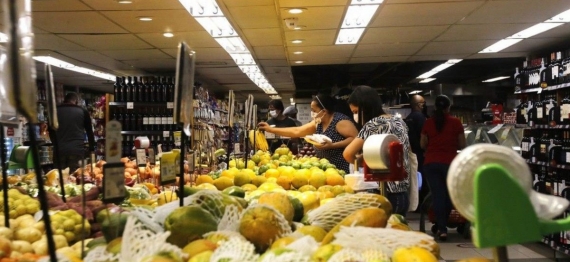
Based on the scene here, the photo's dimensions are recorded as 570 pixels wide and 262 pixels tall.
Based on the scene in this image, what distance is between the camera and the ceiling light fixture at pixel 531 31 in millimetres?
6402

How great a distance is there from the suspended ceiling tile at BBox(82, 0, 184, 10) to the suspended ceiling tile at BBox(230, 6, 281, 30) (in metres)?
0.62

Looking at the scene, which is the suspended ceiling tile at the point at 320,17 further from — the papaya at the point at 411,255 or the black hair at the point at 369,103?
the papaya at the point at 411,255

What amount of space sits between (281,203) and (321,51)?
717 cm

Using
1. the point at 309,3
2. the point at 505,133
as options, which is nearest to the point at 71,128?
the point at 309,3

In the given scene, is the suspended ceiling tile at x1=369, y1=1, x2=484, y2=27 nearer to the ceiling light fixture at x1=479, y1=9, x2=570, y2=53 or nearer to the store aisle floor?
the ceiling light fixture at x1=479, y1=9, x2=570, y2=53

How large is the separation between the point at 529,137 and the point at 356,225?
7.00m

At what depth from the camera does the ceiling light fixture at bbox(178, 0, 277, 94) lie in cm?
569

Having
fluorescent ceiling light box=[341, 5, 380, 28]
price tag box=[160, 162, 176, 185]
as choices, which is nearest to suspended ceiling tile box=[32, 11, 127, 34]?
fluorescent ceiling light box=[341, 5, 380, 28]

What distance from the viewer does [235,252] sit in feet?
4.25

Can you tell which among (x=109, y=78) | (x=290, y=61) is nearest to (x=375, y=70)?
(x=290, y=61)

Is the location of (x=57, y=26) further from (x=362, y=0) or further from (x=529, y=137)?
(x=529, y=137)

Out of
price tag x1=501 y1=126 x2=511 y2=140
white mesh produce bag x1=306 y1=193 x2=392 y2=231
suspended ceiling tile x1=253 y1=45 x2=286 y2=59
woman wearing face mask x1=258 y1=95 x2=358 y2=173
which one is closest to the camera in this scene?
white mesh produce bag x1=306 y1=193 x2=392 y2=231

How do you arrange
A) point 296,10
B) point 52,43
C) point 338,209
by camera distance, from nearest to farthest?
point 338,209
point 296,10
point 52,43

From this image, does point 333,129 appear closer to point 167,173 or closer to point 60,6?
point 60,6
